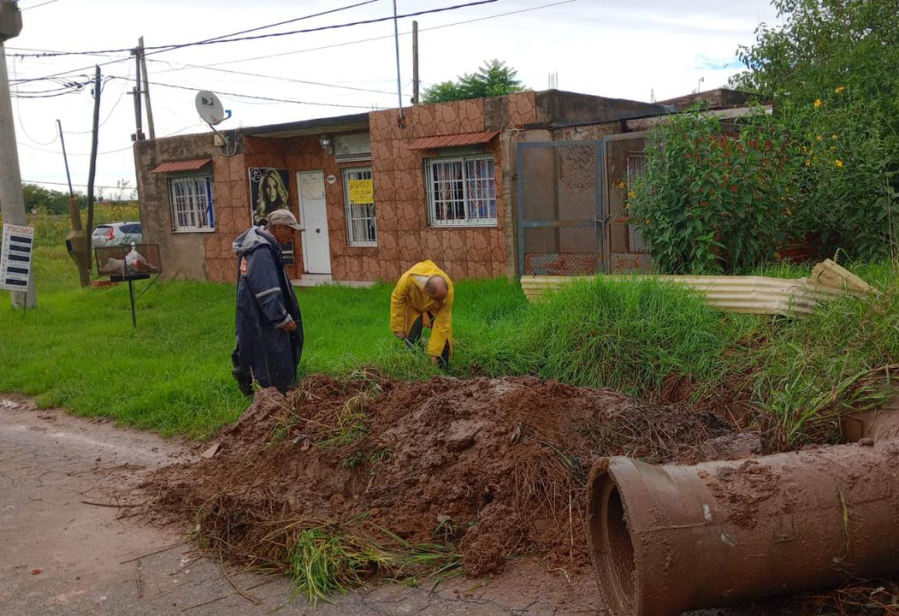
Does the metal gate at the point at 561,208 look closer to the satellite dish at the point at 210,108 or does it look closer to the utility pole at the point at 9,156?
the satellite dish at the point at 210,108

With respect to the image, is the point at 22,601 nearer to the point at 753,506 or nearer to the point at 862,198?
the point at 753,506

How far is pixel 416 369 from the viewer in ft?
21.9

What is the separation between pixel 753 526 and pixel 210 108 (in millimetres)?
14177

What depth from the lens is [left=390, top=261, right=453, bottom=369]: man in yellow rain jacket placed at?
6715 mm

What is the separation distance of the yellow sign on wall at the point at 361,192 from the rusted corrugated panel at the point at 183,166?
3.42 metres

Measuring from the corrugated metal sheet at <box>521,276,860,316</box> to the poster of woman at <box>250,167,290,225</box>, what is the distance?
407 inches

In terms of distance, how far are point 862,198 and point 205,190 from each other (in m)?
13.1

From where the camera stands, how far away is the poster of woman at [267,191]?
53.1ft

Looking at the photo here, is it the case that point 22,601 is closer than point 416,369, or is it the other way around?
point 22,601

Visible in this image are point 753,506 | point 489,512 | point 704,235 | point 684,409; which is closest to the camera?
point 753,506

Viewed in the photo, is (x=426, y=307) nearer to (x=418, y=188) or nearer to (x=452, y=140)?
(x=452, y=140)

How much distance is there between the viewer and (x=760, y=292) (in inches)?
259

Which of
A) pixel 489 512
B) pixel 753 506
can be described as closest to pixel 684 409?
pixel 489 512

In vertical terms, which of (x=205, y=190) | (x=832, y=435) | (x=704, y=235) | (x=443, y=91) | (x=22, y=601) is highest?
(x=443, y=91)
